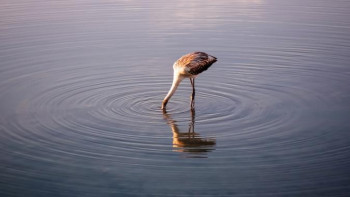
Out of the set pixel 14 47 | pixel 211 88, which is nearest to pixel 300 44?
pixel 211 88

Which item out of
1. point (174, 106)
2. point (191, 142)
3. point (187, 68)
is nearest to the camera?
point (191, 142)

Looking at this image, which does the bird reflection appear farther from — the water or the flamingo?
the flamingo

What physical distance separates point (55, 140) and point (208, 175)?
351 cm

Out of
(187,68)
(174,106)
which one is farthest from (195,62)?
(174,106)

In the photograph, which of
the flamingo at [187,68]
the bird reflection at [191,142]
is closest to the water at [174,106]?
the bird reflection at [191,142]

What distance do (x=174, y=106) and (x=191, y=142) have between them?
7.51ft

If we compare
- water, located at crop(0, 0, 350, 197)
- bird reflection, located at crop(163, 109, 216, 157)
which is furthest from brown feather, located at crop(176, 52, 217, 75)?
bird reflection, located at crop(163, 109, 216, 157)

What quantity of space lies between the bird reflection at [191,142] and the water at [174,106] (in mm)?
22

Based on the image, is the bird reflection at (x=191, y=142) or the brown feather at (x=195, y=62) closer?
the bird reflection at (x=191, y=142)

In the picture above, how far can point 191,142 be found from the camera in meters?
11.0

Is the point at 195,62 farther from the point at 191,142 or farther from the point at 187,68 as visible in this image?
the point at 191,142

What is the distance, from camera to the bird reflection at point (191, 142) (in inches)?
416

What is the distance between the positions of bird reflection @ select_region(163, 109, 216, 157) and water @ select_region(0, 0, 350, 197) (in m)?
0.02

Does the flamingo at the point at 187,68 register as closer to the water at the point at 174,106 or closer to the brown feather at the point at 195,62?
the brown feather at the point at 195,62
